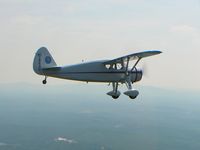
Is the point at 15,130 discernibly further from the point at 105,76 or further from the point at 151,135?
the point at 105,76

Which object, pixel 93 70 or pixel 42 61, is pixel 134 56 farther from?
pixel 42 61

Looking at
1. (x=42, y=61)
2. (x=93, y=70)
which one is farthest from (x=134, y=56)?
(x=42, y=61)

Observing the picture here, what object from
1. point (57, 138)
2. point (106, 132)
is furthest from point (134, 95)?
point (106, 132)

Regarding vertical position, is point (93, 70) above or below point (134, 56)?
below

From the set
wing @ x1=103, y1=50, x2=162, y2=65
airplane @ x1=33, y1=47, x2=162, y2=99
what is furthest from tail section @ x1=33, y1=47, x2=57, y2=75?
wing @ x1=103, y1=50, x2=162, y2=65

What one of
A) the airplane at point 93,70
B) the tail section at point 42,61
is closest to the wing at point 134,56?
the airplane at point 93,70

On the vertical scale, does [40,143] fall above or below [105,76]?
below

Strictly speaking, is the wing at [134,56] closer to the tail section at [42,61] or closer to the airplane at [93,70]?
the airplane at [93,70]
